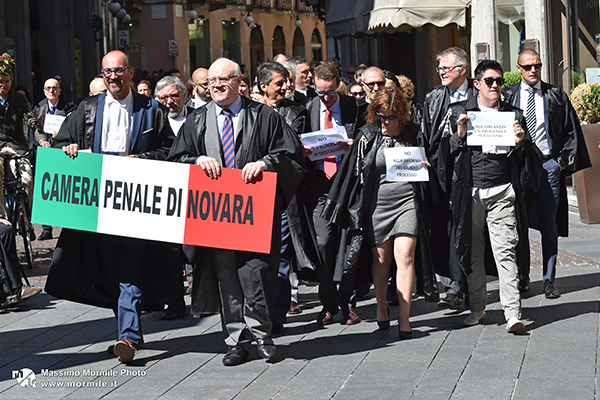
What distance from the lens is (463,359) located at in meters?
6.20

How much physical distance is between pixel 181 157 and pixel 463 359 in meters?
2.24

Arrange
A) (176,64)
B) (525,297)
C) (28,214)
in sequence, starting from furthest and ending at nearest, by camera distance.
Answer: (176,64) → (28,214) → (525,297)

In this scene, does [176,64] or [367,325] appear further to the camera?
[176,64]

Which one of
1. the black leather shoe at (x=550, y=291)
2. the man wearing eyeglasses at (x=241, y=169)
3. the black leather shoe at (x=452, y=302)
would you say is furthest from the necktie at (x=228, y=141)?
the black leather shoe at (x=550, y=291)

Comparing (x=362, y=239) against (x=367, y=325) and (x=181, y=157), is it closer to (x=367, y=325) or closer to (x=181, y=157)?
(x=367, y=325)

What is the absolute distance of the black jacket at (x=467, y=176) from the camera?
7074 mm

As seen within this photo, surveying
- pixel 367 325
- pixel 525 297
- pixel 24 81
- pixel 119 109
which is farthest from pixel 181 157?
pixel 24 81

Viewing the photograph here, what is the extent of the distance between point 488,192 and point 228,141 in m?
1.94

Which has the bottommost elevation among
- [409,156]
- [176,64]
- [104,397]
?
[104,397]

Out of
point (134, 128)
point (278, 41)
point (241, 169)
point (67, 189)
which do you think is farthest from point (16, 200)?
point (278, 41)

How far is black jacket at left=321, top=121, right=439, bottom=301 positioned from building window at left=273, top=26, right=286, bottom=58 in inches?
1814

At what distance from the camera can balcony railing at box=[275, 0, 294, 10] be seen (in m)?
52.3

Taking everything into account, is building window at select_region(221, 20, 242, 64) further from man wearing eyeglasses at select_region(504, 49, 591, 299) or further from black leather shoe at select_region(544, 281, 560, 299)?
Result: black leather shoe at select_region(544, 281, 560, 299)

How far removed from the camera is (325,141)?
7461 mm
